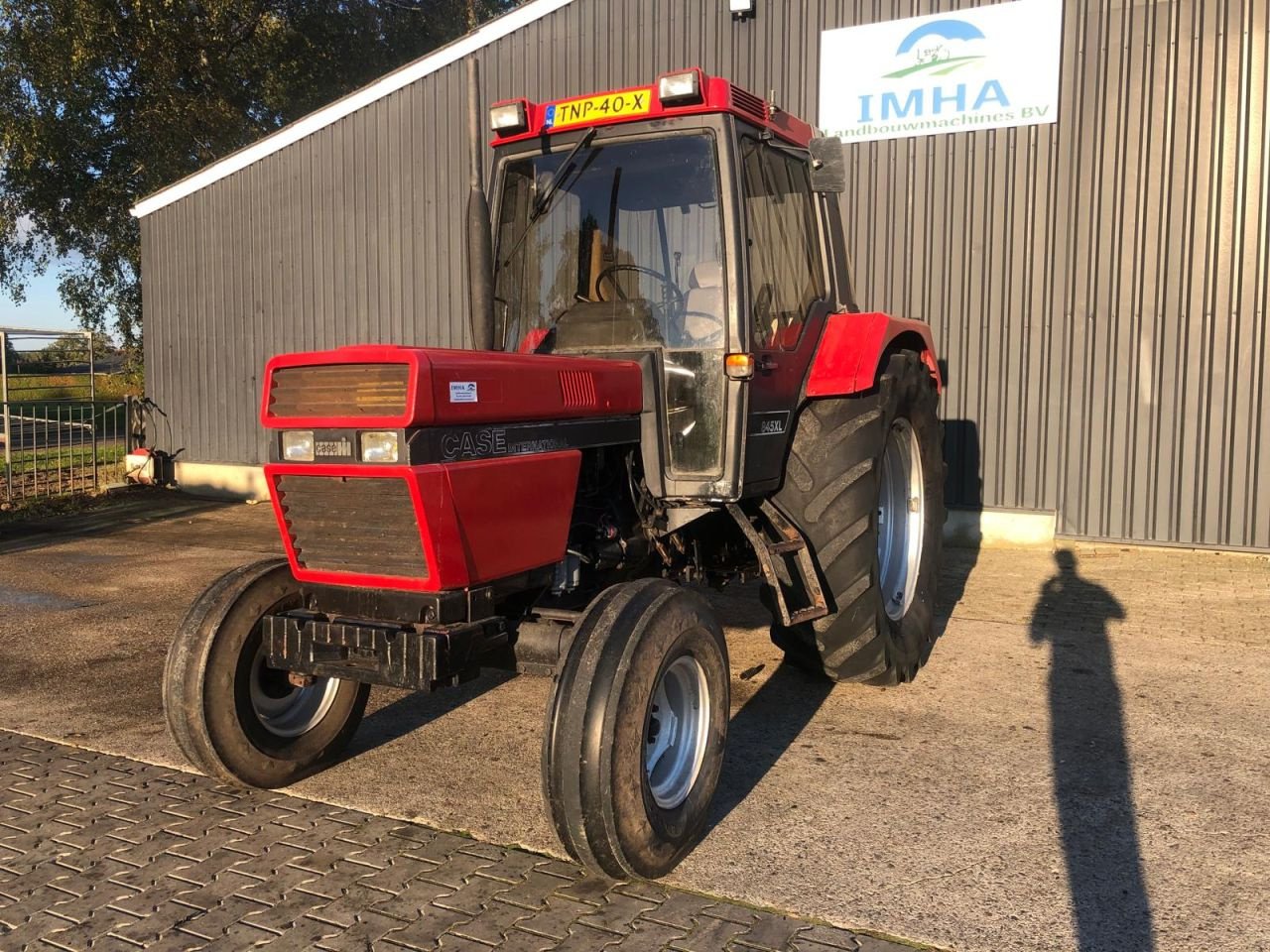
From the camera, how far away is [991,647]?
570 cm

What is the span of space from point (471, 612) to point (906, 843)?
1.60 meters

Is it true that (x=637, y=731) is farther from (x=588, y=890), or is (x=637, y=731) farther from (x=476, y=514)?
(x=476, y=514)

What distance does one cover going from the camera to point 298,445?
3344mm

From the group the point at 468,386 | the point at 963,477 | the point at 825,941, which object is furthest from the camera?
the point at 963,477

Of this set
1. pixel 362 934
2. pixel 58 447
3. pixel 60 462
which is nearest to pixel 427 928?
pixel 362 934

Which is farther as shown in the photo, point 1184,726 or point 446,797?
point 1184,726

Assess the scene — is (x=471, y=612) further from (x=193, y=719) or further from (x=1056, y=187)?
(x=1056, y=187)

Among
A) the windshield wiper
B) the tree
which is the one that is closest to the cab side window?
the windshield wiper

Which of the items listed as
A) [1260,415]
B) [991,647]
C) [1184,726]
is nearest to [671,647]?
[1184,726]

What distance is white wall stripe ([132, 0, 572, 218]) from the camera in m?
10.1

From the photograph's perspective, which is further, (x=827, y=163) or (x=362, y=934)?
(x=827, y=163)

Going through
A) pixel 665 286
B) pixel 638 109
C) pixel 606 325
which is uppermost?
pixel 638 109

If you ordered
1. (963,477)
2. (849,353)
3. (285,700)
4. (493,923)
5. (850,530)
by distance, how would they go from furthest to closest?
(963,477) → (849,353) → (850,530) → (285,700) → (493,923)

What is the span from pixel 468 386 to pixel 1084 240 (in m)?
6.69
